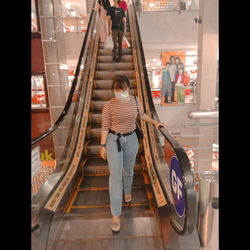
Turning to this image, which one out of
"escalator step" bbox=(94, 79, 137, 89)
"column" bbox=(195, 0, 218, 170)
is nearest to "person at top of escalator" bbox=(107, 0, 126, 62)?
"escalator step" bbox=(94, 79, 137, 89)

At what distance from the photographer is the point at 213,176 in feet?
5.79

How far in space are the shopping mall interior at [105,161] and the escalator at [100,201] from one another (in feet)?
0.04

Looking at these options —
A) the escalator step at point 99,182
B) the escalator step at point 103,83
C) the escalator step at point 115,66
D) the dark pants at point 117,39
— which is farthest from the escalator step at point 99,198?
the dark pants at point 117,39

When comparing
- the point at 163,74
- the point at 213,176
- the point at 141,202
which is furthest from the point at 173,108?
the point at 213,176

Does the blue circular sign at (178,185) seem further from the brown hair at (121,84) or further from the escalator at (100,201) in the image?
the brown hair at (121,84)

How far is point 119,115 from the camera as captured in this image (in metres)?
2.18

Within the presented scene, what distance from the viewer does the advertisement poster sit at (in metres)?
9.14

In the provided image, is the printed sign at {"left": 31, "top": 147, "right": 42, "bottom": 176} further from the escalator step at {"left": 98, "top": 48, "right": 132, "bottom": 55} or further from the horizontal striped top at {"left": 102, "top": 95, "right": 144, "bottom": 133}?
the escalator step at {"left": 98, "top": 48, "right": 132, "bottom": 55}

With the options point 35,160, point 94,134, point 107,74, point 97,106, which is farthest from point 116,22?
point 35,160

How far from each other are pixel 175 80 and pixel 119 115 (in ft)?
24.8
